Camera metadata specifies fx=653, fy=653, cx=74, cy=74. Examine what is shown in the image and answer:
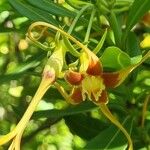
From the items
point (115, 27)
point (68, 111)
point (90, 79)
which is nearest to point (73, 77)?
point (90, 79)

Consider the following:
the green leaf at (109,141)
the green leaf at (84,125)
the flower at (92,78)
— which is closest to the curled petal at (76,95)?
A: the flower at (92,78)

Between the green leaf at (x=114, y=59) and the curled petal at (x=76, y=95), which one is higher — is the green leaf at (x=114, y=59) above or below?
above

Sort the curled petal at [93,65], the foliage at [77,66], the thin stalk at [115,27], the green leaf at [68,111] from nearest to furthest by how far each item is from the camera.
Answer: the curled petal at [93,65]
the foliage at [77,66]
the thin stalk at [115,27]
the green leaf at [68,111]

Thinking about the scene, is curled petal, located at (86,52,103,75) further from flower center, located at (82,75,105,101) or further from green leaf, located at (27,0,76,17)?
green leaf, located at (27,0,76,17)

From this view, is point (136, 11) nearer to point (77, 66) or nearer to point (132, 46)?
point (132, 46)

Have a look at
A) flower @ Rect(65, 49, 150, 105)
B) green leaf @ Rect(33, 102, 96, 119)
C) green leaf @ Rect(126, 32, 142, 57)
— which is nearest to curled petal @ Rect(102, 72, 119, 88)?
flower @ Rect(65, 49, 150, 105)

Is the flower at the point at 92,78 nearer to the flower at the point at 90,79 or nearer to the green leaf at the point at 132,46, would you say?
the flower at the point at 90,79
